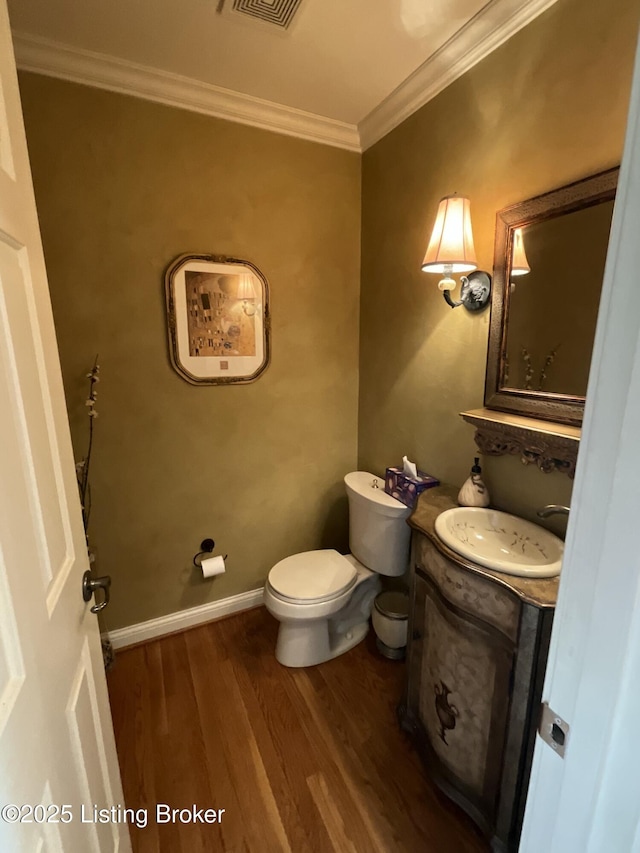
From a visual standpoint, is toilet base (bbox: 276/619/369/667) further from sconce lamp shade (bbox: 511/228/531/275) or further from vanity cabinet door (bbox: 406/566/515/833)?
sconce lamp shade (bbox: 511/228/531/275)

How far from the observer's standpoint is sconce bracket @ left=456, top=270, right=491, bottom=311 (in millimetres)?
1466

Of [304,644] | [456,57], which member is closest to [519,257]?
[456,57]

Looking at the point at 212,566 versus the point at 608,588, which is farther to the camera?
the point at 212,566

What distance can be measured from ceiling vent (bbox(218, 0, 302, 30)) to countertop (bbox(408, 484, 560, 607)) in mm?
1721

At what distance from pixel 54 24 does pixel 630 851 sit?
7.97ft

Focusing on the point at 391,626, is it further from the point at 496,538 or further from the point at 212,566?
the point at 212,566

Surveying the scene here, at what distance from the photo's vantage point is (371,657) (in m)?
1.91

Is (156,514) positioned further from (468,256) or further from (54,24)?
(54,24)

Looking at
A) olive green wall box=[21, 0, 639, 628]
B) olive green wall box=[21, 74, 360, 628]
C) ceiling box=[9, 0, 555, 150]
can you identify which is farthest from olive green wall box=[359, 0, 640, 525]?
olive green wall box=[21, 74, 360, 628]

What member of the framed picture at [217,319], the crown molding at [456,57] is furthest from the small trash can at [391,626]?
the crown molding at [456,57]

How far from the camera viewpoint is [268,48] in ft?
4.84

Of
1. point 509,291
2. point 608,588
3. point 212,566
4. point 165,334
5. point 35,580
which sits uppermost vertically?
point 509,291

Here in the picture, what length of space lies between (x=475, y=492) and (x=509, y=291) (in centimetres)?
72

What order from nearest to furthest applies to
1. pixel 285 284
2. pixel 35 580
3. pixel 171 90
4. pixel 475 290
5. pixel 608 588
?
pixel 608 588
pixel 35 580
pixel 475 290
pixel 171 90
pixel 285 284
